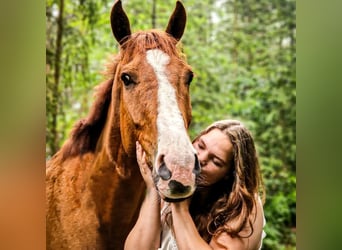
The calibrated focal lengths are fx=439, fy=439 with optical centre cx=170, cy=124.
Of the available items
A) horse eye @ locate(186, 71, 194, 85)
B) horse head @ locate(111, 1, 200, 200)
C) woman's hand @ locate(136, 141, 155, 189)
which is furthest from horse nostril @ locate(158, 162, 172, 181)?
horse eye @ locate(186, 71, 194, 85)

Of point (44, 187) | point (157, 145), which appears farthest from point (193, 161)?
point (44, 187)

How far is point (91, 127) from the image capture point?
6.18ft

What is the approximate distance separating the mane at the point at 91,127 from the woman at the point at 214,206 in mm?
236

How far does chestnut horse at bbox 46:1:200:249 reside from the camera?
1633 millimetres

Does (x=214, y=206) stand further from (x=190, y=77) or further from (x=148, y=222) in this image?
(x=190, y=77)

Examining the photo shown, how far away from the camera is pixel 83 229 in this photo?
1973 mm

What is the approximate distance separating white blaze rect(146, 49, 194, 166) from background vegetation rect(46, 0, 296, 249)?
25cm

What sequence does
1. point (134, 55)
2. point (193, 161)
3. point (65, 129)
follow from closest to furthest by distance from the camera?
point (193, 161), point (134, 55), point (65, 129)

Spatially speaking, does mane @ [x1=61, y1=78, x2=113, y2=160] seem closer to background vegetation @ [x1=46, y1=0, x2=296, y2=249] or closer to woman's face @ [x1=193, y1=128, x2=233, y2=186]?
background vegetation @ [x1=46, y1=0, x2=296, y2=249]

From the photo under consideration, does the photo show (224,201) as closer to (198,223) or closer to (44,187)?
(198,223)

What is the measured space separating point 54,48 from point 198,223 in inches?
39.3

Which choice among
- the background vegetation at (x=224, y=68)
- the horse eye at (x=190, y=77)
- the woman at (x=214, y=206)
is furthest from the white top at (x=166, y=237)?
the horse eye at (x=190, y=77)

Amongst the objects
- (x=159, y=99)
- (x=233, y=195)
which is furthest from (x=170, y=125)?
(x=233, y=195)

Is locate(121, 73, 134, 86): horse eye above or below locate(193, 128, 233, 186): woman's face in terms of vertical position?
above
